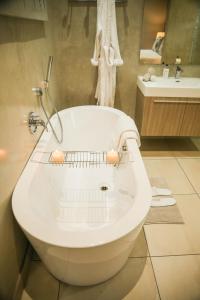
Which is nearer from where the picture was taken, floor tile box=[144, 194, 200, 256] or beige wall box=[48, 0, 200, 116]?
floor tile box=[144, 194, 200, 256]

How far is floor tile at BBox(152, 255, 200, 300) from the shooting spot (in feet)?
3.96

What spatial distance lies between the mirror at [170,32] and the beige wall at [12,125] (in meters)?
1.35

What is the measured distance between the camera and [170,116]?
86.3 inches

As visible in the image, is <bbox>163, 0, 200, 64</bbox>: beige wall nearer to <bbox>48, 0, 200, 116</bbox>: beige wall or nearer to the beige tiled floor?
<bbox>48, 0, 200, 116</bbox>: beige wall

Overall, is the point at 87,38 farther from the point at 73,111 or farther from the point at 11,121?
the point at 11,121

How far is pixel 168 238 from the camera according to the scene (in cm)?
152

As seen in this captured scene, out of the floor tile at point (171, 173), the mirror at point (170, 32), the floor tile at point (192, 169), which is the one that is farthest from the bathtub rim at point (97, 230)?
the mirror at point (170, 32)

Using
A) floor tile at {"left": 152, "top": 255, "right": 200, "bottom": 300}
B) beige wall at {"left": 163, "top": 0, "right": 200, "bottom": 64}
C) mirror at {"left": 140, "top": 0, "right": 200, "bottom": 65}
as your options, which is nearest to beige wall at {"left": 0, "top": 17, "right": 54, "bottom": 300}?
floor tile at {"left": 152, "top": 255, "right": 200, "bottom": 300}

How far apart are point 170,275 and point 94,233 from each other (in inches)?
30.0

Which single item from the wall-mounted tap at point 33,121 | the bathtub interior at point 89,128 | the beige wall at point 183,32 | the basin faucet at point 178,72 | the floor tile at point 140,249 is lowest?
the floor tile at point 140,249

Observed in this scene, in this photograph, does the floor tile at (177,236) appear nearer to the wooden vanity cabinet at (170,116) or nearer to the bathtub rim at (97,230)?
the bathtub rim at (97,230)

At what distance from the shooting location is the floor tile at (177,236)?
1.44 meters

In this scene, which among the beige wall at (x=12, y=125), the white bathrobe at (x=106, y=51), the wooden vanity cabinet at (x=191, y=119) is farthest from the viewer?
the wooden vanity cabinet at (x=191, y=119)

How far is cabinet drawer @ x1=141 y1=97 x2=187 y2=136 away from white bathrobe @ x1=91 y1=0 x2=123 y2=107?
19.0 inches
